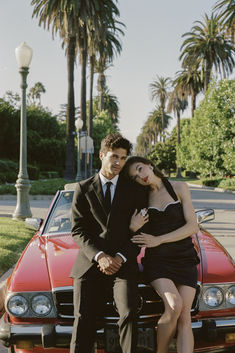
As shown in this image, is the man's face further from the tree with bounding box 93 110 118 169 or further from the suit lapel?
the tree with bounding box 93 110 118 169

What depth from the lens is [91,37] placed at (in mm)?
31812

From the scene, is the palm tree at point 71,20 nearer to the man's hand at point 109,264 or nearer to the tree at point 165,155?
the man's hand at point 109,264

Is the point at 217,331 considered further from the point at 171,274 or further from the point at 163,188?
the point at 163,188

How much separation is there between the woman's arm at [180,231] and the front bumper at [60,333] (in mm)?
605

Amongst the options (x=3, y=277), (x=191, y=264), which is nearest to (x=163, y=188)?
(x=191, y=264)

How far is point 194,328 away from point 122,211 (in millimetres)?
942

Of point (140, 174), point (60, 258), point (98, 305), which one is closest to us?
point (98, 305)

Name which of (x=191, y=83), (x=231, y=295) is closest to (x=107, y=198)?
(x=231, y=295)

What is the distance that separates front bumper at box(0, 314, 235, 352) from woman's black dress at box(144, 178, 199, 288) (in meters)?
0.30

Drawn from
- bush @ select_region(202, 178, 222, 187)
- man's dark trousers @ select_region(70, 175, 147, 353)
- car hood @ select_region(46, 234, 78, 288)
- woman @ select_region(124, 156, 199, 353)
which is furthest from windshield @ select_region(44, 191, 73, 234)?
bush @ select_region(202, 178, 222, 187)

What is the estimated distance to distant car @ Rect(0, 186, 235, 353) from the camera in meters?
2.95

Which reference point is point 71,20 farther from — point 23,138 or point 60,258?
point 60,258

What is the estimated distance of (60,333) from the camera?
295 cm

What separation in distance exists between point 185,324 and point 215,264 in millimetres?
691
